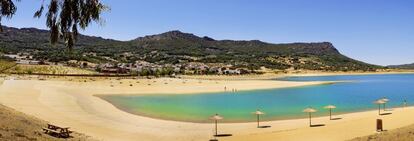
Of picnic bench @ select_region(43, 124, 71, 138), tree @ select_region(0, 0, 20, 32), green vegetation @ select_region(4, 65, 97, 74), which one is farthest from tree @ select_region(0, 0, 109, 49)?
green vegetation @ select_region(4, 65, 97, 74)

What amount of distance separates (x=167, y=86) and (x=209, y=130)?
146ft

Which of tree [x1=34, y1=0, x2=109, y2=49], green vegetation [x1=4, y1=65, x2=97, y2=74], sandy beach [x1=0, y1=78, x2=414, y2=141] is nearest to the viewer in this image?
tree [x1=34, y1=0, x2=109, y2=49]

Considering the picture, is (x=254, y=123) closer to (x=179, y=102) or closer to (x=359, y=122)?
(x=359, y=122)

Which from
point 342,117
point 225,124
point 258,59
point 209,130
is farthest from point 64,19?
point 258,59

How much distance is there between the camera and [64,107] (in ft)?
137

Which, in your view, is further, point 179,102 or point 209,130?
point 179,102

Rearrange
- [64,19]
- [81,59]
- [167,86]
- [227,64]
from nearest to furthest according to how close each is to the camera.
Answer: [64,19], [167,86], [81,59], [227,64]

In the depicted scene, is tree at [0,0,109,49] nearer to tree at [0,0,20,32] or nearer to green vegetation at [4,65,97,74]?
tree at [0,0,20,32]

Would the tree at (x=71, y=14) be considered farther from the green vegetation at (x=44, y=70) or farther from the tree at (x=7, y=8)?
the green vegetation at (x=44, y=70)

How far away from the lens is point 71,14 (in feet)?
48.3

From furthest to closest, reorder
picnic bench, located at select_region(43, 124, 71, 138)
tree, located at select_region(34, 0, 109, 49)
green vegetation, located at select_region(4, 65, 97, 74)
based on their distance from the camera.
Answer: green vegetation, located at select_region(4, 65, 97, 74)
picnic bench, located at select_region(43, 124, 71, 138)
tree, located at select_region(34, 0, 109, 49)

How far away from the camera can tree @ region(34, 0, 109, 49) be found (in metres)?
14.6

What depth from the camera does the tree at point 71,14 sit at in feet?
48.0

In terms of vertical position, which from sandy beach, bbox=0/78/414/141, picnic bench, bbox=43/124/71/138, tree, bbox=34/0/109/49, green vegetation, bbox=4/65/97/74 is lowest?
sandy beach, bbox=0/78/414/141
